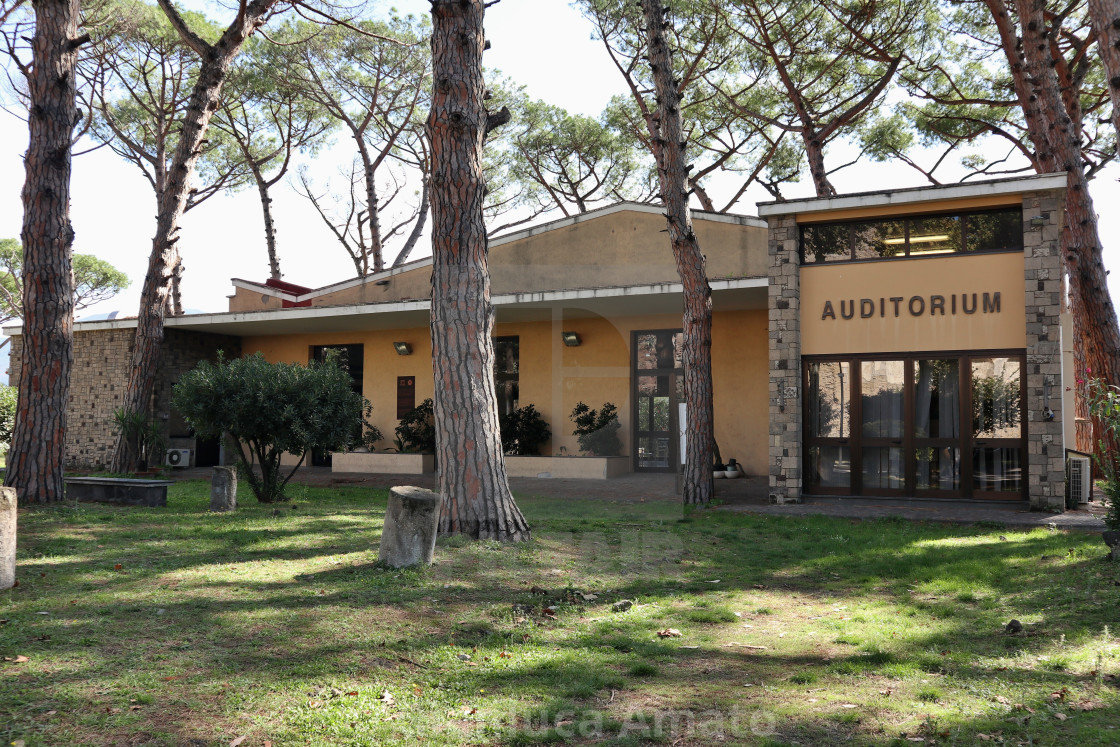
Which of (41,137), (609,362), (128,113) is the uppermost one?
(128,113)

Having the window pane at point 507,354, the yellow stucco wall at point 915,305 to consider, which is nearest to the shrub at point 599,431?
the window pane at point 507,354

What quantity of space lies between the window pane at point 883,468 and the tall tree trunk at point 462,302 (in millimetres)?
5546

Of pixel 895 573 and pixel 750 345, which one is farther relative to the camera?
pixel 750 345

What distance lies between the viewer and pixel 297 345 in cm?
1650

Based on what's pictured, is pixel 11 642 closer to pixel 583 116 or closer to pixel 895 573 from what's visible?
pixel 895 573

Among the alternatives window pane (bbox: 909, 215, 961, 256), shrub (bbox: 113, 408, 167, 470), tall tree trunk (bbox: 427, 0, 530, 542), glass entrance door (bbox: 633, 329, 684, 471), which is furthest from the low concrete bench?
window pane (bbox: 909, 215, 961, 256)

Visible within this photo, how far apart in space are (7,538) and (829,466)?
863 cm

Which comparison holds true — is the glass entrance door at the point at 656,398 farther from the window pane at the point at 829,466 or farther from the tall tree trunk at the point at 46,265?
the tall tree trunk at the point at 46,265

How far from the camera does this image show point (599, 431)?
1330 cm

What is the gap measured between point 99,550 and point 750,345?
9785 millimetres

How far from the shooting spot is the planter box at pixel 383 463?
13820 mm

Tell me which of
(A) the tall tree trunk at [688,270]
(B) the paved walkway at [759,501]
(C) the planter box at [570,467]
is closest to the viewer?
(B) the paved walkway at [759,501]

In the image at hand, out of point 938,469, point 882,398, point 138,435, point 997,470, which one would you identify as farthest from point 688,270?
point 138,435

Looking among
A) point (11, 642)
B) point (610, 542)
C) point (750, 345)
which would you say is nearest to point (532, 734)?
point (11, 642)
